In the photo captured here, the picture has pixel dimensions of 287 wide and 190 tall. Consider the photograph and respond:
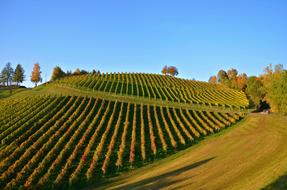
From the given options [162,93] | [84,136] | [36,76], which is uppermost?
[36,76]

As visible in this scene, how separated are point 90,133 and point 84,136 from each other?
2.45 meters

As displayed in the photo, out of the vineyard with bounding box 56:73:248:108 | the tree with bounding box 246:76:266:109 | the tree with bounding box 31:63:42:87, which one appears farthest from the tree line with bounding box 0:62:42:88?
the tree with bounding box 246:76:266:109

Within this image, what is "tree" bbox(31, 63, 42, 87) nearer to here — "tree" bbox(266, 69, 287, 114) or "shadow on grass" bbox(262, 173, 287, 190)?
"tree" bbox(266, 69, 287, 114)

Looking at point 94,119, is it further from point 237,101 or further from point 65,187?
point 237,101

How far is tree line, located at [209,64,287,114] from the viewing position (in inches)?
2613

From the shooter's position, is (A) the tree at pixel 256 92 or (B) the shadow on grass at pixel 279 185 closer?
(B) the shadow on grass at pixel 279 185

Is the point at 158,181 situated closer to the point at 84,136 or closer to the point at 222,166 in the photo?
the point at 222,166

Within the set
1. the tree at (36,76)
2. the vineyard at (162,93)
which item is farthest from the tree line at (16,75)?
the vineyard at (162,93)

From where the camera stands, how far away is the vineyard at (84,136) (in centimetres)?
3312

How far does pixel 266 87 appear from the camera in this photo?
77938 mm

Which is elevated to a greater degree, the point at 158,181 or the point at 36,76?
the point at 36,76

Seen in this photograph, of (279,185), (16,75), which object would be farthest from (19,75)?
(279,185)

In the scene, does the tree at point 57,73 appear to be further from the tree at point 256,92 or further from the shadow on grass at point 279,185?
the shadow on grass at point 279,185

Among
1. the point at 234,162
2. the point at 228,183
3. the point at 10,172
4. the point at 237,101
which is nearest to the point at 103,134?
the point at 10,172
